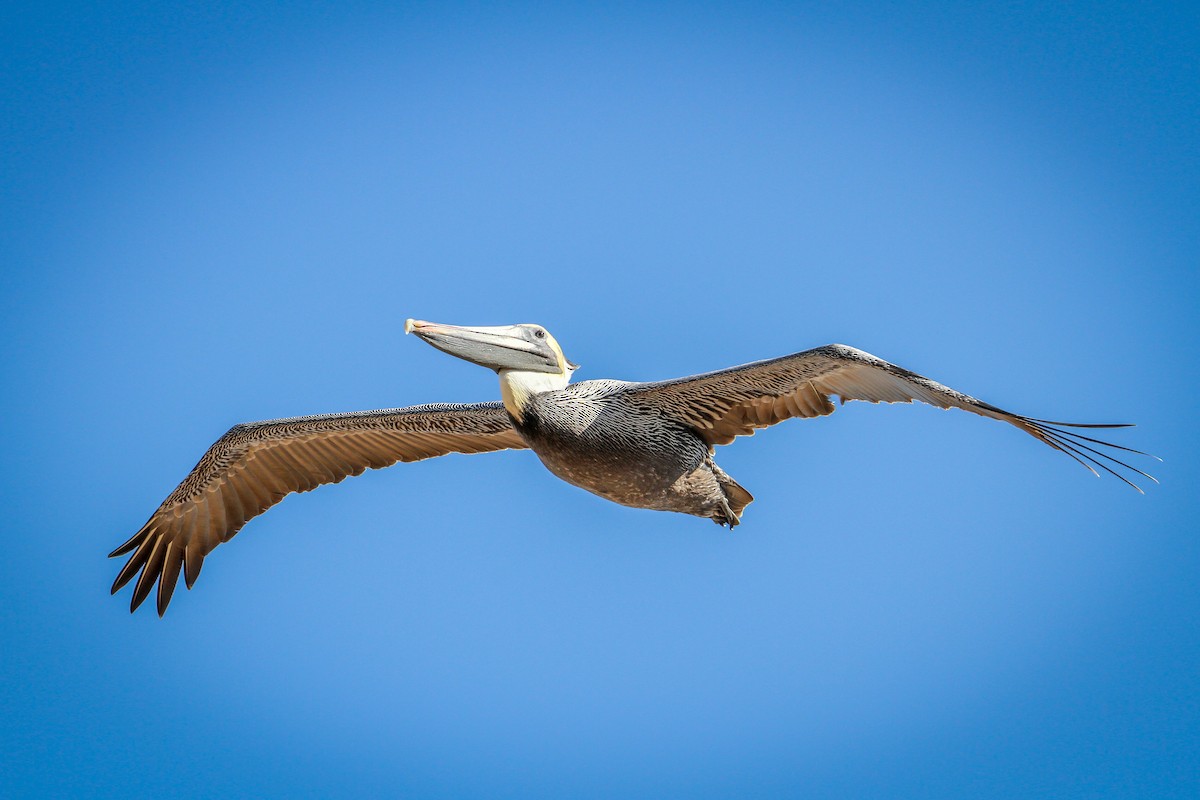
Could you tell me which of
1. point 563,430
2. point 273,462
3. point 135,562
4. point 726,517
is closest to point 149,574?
point 135,562

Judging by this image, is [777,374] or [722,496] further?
[722,496]

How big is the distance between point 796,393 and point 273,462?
174 inches

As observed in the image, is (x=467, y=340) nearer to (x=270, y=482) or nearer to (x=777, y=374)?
(x=777, y=374)

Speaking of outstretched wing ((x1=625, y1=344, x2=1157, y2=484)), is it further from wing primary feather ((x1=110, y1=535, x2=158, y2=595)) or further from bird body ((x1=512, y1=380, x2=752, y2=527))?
wing primary feather ((x1=110, y1=535, x2=158, y2=595))

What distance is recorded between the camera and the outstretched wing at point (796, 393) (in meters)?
8.20

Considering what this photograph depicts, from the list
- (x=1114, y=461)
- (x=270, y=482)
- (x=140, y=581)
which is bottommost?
(x=140, y=581)

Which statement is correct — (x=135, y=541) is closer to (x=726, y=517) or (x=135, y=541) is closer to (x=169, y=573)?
(x=169, y=573)

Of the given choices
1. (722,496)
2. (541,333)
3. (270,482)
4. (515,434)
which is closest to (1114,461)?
(722,496)

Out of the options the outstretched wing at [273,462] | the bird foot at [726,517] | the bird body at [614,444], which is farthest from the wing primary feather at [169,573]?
the bird foot at [726,517]

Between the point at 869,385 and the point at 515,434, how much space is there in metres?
3.00

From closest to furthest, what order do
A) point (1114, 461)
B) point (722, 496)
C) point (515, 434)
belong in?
point (1114, 461), point (722, 496), point (515, 434)

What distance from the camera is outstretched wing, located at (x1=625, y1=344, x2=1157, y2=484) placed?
26.9 feet

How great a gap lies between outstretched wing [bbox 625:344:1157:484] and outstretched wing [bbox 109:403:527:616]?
1.76 metres

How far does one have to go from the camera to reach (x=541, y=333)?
8938mm
